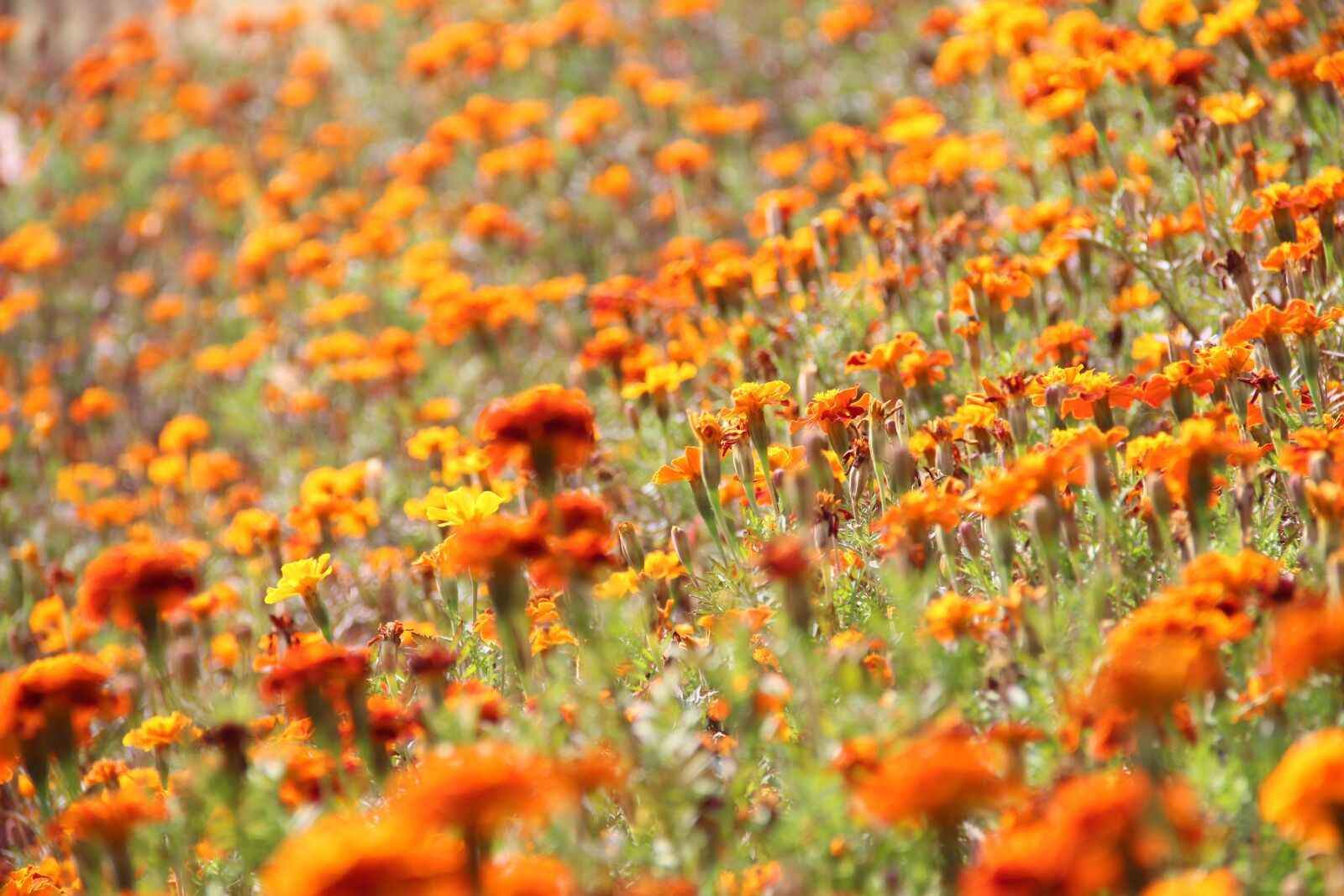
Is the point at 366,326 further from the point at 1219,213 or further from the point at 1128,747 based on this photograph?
the point at 1128,747

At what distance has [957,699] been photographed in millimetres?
1912

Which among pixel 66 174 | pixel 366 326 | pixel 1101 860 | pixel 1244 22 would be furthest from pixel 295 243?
pixel 1101 860

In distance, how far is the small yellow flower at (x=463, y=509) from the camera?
2.52 m

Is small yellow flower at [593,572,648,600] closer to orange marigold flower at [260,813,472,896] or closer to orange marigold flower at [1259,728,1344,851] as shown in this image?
orange marigold flower at [260,813,472,896]

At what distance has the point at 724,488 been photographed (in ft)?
9.95

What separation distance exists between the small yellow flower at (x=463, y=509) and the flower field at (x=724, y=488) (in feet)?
0.04

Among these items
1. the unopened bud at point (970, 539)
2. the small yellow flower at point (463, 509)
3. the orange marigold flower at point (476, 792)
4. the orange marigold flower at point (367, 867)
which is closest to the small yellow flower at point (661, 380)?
the small yellow flower at point (463, 509)

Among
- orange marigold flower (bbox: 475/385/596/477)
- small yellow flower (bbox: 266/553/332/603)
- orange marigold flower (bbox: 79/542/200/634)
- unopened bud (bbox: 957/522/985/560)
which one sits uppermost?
orange marigold flower (bbox: 475/385/596/477)

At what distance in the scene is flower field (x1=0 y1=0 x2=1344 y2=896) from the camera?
1716mm

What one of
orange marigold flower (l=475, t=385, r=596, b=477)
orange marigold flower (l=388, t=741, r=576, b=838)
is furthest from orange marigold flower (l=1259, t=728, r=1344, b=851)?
orange marigold flower (l=475, t=385, r=596, b=477)

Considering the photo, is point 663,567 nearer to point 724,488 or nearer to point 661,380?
point 724,488

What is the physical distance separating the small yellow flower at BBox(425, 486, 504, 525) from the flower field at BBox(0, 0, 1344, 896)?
12 millimetres

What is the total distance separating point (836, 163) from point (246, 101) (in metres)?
4.42

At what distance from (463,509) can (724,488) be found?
0.74 metres
